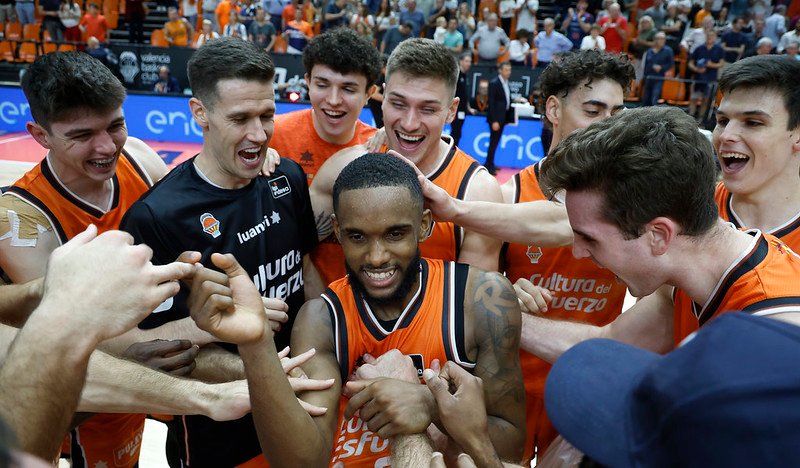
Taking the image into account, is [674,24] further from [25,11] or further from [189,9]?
[25,11]

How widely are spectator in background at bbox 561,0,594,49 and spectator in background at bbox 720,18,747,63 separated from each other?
3410mm

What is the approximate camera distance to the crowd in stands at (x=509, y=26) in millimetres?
15391

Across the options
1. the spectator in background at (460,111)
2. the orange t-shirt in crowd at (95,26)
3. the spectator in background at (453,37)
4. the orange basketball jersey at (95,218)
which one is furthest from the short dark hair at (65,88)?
the orange t-shirt in crowd at (95,26)

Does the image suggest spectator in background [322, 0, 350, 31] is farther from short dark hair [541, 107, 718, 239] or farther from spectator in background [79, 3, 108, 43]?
short dark hair [541, 107, 718, 239]

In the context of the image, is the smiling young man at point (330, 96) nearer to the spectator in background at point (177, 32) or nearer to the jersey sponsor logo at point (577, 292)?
the jersey sponsor logo at point (577, 292)

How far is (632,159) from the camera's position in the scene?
204 centimetres

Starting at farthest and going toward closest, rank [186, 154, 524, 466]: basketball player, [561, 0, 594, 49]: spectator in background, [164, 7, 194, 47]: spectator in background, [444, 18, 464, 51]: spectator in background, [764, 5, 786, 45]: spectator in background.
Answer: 1. [164, 7, 194, 47]: spectator in background
2. [561, 0, 594, 49]: spectator in background
3. [444, 18, 464, 51]: spectator in background
4. [764, 5, 786, 45]: spectator in background
5. [186, 154, 524, 466]: basketball player

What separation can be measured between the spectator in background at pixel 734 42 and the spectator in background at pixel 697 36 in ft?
1.49

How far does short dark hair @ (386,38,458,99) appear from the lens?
3248 mm

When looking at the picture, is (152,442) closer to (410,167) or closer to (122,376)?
(122,376)

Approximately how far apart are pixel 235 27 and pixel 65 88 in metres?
15.5

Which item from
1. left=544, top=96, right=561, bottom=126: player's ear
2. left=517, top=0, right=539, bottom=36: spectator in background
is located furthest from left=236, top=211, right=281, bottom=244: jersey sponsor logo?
left=517, top=0, right=539, bottom=36: spectator in background

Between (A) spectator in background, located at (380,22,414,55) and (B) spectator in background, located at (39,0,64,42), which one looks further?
(B) spectator in background, located at (39,0,64,42)

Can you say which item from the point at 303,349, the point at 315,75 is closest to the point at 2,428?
the point at 303,349
